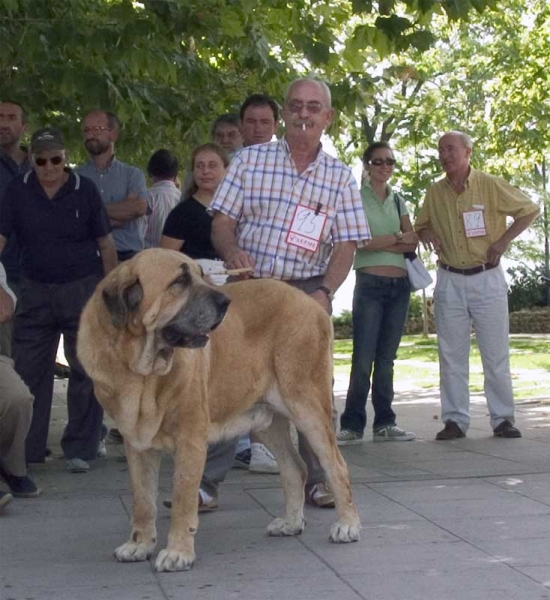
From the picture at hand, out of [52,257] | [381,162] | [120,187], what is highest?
[381,162]

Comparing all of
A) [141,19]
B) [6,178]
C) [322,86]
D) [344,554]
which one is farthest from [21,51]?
[344,554]

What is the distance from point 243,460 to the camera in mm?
9398

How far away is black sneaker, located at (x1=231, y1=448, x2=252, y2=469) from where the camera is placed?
9297mm

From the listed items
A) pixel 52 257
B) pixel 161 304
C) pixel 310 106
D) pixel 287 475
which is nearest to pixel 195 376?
pixel 161 304

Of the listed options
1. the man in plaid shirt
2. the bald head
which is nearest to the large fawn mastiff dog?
the man in plaid shirt

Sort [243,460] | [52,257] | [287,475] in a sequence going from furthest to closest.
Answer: [243,460]
[52,257]
[287,475]

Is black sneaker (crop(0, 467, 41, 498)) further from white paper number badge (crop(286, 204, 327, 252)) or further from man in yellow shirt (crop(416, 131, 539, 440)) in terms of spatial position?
man in yellow shirt (crop(416, 131, 539, 440))

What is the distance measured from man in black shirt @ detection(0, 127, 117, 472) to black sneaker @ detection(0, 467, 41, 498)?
1133 millimetres

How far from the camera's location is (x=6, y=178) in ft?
33.7

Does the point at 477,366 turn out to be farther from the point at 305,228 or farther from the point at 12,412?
A: the point at 12,412

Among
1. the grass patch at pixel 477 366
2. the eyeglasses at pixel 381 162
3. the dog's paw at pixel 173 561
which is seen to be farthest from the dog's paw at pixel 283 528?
the grass patch at pixel 477 366

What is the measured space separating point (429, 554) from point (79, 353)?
74.5 inches

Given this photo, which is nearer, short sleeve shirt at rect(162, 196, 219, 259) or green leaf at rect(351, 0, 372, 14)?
short sleeve shirt at rect(162, 196, 219, 259)

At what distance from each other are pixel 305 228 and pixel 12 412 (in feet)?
6.63
